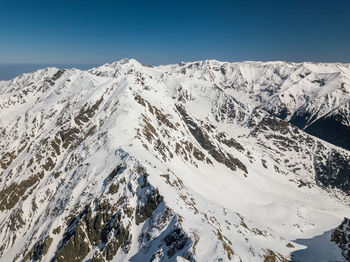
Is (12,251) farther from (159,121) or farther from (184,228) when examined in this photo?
(159,121)

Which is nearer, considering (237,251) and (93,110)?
(237,251)

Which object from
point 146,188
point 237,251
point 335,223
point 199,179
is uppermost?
point 146,188

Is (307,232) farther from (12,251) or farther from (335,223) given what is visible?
(12,251)

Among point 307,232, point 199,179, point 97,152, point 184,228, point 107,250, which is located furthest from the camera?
point 199,179

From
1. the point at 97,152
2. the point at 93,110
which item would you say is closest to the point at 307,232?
the point at 97,152

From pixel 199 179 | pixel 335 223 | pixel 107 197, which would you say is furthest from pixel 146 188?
pixel 335 223

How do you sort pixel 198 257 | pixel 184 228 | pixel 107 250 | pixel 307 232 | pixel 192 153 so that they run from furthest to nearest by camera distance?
pixel 192 153 → pixel 307 232 → pixel 107 250 → pixel 184 228 → pixel 198 257

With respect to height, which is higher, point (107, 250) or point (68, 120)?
point (68, 120)

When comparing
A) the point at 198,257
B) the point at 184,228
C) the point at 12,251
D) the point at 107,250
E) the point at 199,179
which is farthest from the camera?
the point at 199,179

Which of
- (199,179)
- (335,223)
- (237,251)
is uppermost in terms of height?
(237,251)
